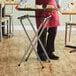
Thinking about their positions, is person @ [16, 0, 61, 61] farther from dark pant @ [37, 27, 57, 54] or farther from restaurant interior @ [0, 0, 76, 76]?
restaurant interior @ [0, 0, 76, 76]

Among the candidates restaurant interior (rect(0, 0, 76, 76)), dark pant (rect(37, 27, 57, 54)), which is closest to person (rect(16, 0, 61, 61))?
dark pant (rect(37, 27, 57, 54))

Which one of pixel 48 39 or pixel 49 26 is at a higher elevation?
pixel 49 26

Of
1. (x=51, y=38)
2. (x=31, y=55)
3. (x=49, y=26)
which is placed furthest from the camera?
(x=31, y=55)

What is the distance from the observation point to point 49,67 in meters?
4.20

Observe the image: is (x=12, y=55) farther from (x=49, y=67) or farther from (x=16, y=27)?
(x=16, y=27)

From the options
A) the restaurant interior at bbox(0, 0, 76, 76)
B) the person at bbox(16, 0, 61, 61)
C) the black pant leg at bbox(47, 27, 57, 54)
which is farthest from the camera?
the black pant leg at bbox(47, 27, 57, 54)

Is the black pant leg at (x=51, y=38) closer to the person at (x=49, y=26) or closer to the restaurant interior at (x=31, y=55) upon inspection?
the person at (x=49, y=26)

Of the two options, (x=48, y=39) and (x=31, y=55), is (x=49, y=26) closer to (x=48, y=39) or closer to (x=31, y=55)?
(x=48, y=39)

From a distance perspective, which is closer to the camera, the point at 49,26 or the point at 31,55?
the point at 49,26

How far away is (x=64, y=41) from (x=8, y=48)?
1.44 meters

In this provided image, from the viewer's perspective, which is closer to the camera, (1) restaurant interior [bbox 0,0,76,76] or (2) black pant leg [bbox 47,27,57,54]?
(1) restaurant interior [bbox 0,0,76,76]

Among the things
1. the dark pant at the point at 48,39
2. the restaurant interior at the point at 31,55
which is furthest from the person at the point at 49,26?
the restaurant interior at the point at 31,55

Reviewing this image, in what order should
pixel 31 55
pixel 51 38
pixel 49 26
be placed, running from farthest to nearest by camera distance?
pixel 31 55 < pixel 51 38 < pixel 49 26

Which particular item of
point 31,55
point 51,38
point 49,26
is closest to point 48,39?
point 51,38
